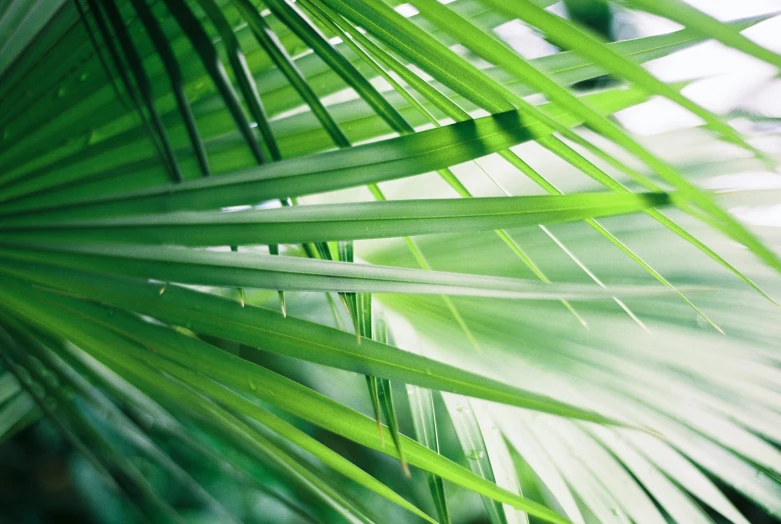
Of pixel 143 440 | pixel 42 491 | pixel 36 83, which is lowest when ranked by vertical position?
pixel 42 491

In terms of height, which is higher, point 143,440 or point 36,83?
point 36,83

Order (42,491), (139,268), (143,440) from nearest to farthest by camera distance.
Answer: (139,268) → (143,440) → (42,491)

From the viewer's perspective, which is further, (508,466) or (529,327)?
(529,327)

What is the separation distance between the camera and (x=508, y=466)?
536 millimetres

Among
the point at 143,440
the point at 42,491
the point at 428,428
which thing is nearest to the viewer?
the point at 428,428

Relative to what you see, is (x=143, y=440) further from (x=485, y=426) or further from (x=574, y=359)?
(x=574, y=359)

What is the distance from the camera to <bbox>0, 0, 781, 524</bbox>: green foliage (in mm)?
319

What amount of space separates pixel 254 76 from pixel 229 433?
351 millimetres

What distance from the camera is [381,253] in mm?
752

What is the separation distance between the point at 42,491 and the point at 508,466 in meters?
1.05

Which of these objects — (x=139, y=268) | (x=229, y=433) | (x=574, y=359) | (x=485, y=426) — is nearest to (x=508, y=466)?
(x=485, y=426)

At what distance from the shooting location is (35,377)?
577 mm

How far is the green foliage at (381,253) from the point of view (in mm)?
319

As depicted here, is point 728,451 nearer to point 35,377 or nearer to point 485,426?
point 485,426
